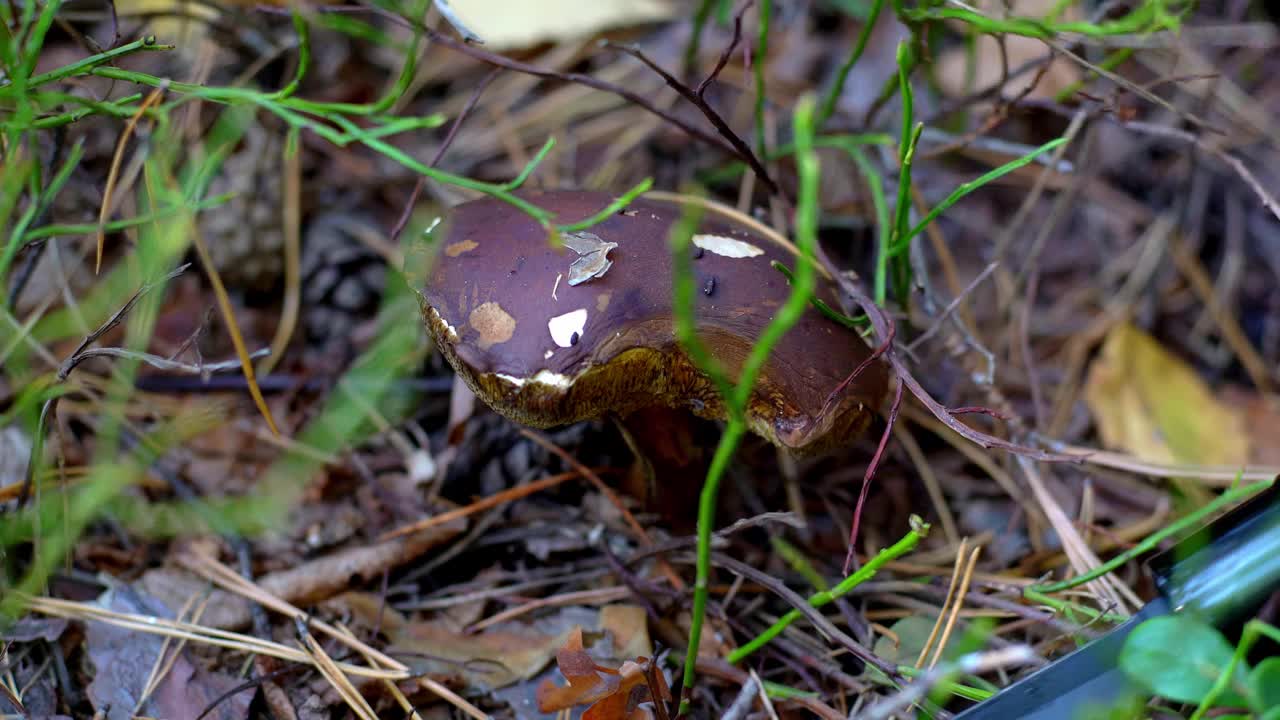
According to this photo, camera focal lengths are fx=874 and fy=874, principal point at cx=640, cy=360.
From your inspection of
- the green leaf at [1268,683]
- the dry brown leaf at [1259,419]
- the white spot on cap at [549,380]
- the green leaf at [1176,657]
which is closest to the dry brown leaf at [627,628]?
the white spot on cap at [549,380]

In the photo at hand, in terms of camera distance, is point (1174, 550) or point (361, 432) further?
point (361, 432)

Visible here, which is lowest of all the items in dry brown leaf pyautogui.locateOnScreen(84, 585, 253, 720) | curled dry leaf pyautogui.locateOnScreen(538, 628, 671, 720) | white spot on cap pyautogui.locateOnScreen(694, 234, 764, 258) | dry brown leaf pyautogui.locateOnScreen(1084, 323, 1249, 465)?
dry brown leaf pyautogui.locateOnScreen(84, 585, 253, 720)

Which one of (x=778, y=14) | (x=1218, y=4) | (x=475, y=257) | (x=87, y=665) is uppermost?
(x=1218, y=4)

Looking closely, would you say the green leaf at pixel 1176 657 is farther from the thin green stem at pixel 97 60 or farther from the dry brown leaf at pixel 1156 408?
the thin green stem at pixel 97 60

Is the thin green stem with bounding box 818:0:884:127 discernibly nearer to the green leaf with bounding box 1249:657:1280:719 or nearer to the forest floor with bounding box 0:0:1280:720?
the forest floor with bounding box 0:0:1280:720

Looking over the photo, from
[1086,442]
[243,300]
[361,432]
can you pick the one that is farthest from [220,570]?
[1086,442]

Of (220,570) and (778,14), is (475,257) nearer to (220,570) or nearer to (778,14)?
(220,570)

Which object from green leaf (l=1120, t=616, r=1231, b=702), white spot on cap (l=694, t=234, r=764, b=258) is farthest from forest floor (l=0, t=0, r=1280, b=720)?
white spot on cap (l=694, t=234, r=764, b=258)
